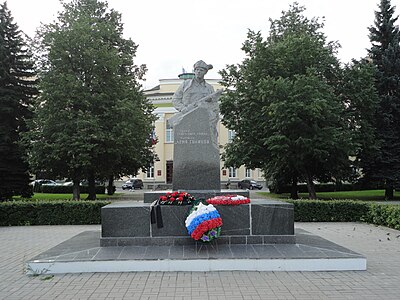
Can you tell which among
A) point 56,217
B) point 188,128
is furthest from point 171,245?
point 56,217

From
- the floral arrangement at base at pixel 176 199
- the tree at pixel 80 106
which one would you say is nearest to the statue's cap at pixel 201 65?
the floral arrangement at base at pixel 176 199

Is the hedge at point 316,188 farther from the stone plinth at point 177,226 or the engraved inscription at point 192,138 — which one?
the stone plinth at point 177,226

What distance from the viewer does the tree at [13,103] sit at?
965 inches

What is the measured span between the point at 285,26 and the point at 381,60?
25.0 feet

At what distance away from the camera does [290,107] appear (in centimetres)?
2109

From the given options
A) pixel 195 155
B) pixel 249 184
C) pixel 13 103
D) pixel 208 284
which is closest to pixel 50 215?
pixel 195 155

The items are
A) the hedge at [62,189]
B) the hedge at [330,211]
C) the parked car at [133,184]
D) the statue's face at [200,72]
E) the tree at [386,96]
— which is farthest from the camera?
the parked car at [133,184]

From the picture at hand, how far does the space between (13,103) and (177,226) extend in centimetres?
2138

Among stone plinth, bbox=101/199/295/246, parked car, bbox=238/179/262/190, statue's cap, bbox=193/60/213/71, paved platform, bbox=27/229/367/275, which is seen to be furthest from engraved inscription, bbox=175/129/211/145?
parked car, bbox=238/179/262/190

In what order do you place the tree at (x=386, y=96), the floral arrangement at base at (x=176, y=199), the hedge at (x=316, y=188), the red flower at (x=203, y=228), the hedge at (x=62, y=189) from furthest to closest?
the hedge at (x=62, y=189) → the hedge at (x=316, y=188) → the tree at (x=386, y=96) → the floral arrangement at base at (x=176, y=199) → the red flower at (x=203, y=228)

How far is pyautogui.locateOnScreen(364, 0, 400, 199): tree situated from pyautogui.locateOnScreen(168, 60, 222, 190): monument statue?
65.4 feet

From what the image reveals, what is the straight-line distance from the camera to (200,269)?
6.79 metres

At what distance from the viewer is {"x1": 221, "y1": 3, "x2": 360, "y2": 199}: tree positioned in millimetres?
21531

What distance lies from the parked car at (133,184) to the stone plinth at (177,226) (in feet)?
130
